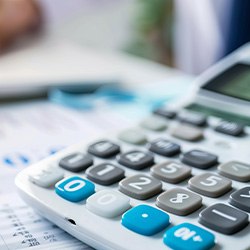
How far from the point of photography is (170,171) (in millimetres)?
312

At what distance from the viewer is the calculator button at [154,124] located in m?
0.38

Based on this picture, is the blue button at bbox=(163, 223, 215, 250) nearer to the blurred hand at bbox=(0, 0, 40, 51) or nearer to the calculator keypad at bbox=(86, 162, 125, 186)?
the calculator keypad at bbox=(86, 162, 125, 186)

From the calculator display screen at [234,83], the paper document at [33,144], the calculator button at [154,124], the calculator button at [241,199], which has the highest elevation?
the calculator display screen at [234,83]

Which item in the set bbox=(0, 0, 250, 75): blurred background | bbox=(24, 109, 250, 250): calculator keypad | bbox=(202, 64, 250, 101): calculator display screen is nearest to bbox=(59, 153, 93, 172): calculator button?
bbox=(24, 109, 250, 250): calculator keypad

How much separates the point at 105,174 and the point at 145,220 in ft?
0.18

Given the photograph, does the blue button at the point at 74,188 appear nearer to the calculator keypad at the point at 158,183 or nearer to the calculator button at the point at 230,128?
the calculator keypad at the point at 158,183

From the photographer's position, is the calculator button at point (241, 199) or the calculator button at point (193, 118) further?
the calculator button at point (193, 118)

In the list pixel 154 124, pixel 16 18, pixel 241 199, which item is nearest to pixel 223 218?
pixel 241 199

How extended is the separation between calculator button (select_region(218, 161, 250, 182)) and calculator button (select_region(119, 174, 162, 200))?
39 mm

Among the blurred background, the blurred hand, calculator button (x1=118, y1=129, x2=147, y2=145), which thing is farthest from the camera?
the blurred hand

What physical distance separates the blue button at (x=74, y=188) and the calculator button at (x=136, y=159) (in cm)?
3

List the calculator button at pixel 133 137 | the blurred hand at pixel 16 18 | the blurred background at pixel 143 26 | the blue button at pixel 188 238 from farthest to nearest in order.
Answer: the blurred hand at pixel 16 18 < the blurred background at pixel 143 26 < the calculator button at pixel 133 137 < the blue button at pixel 188 238

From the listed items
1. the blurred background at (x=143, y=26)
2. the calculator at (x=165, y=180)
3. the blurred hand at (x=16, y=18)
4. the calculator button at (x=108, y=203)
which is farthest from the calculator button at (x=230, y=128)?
the blurred hand at (x=16, y=18)

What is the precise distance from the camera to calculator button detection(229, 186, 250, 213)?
0.27 meters
